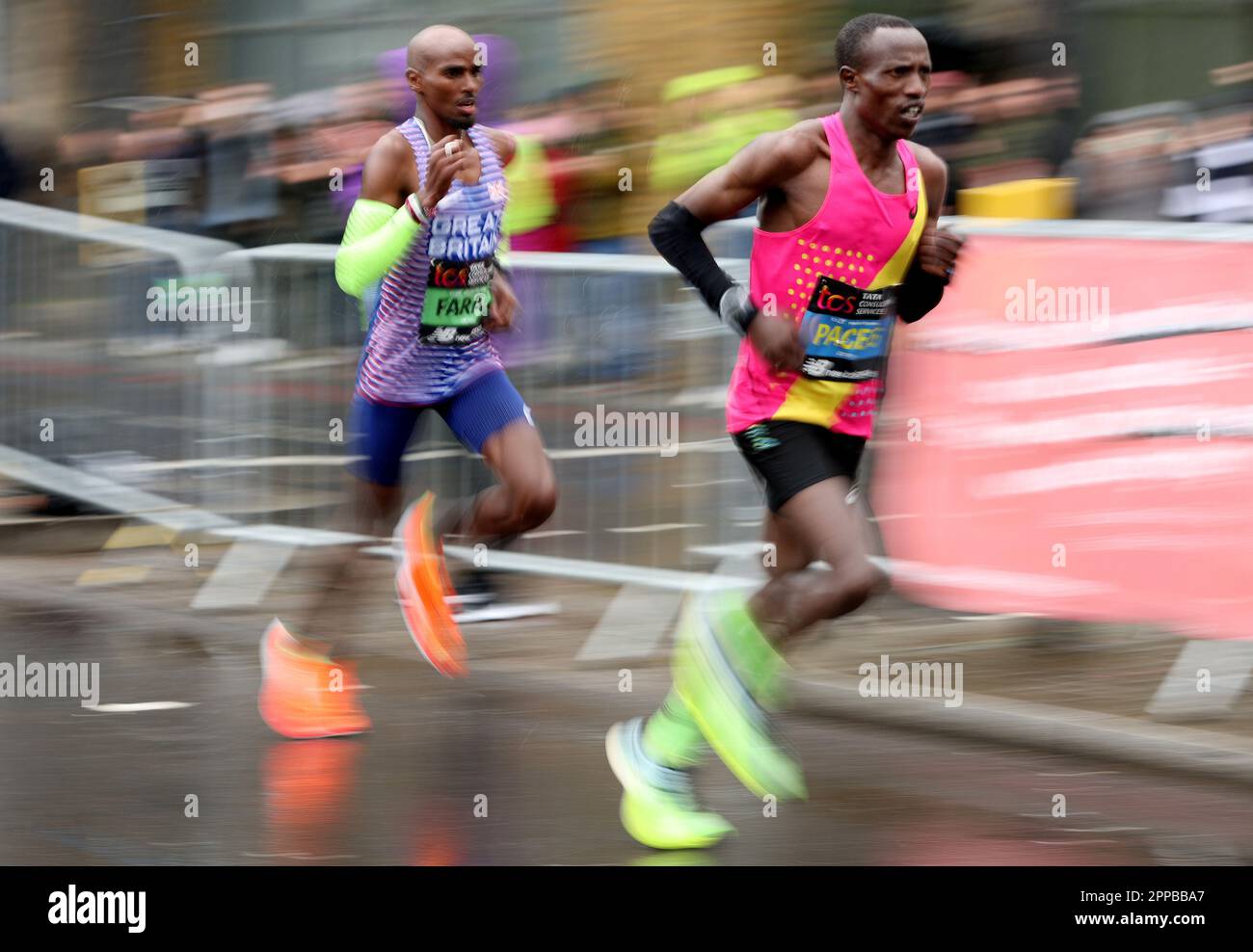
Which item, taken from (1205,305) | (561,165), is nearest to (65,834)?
(1205,305)

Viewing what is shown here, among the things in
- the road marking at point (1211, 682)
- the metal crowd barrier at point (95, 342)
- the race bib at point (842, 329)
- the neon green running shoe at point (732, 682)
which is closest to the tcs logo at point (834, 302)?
the race bib at point (842, 329)

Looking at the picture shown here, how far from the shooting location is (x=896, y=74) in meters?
5.43

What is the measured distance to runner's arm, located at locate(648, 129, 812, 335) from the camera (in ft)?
18.0

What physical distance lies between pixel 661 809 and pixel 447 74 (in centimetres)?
220

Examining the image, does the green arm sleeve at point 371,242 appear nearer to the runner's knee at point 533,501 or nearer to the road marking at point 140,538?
the runner's knee at point 533,501

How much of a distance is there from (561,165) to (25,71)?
9.32 metres

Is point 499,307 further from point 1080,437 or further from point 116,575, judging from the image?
point 116,575

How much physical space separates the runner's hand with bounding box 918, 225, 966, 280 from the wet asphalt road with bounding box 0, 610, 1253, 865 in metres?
1.41

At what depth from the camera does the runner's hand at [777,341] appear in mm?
5402

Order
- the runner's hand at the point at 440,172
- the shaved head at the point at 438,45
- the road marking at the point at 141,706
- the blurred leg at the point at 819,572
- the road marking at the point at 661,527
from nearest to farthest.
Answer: the blurred leg at the point at 819,572, the runner's hand at the point at 440,172, the shaved head at the point at 438,45, the road marking at the point at 141,706, the road marking at the point at 661,527

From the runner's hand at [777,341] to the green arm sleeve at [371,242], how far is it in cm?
116

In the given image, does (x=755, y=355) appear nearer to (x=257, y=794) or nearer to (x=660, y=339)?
(x=257, y=794)

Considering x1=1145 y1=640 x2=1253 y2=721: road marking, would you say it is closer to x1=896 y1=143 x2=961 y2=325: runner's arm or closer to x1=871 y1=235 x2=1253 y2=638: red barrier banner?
x1=871 y1=235 x2=1253 y2=638: red barrier banner
